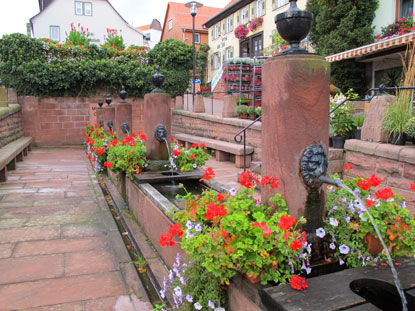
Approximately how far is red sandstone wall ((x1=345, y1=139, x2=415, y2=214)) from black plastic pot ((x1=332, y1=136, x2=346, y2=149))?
45 centimetres

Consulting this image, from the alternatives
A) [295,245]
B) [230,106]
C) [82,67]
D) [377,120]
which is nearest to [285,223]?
[295,245]

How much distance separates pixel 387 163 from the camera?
195 inches

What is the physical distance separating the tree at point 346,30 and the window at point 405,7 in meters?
0.82

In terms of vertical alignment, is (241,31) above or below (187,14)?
below

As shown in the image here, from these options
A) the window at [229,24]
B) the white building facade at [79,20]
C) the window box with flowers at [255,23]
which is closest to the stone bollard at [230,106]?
the window box with flowers at [255,23]

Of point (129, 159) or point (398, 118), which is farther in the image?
point (129, 159)

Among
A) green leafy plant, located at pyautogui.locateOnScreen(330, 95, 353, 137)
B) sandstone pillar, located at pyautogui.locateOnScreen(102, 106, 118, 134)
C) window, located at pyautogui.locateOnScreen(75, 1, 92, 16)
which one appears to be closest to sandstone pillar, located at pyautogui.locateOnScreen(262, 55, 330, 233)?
green leafy plant, located at pyautogui.locateOnScreen(330, 95, 353, 137)

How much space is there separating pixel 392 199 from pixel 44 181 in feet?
24.3

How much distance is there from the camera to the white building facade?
32969 millimetres

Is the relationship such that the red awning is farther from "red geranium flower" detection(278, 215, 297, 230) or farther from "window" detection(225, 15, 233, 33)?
"window" detection(225, 15, 233, 33)

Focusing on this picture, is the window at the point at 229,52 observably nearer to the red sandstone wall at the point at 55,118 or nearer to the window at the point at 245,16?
the window at the point at 245,16

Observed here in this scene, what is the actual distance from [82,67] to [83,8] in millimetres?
21796

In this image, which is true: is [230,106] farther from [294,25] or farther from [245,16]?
[245,16]

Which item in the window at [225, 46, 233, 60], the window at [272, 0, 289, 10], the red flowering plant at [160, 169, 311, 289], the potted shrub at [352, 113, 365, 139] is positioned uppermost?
the window at [272, 0, 289, 10]
